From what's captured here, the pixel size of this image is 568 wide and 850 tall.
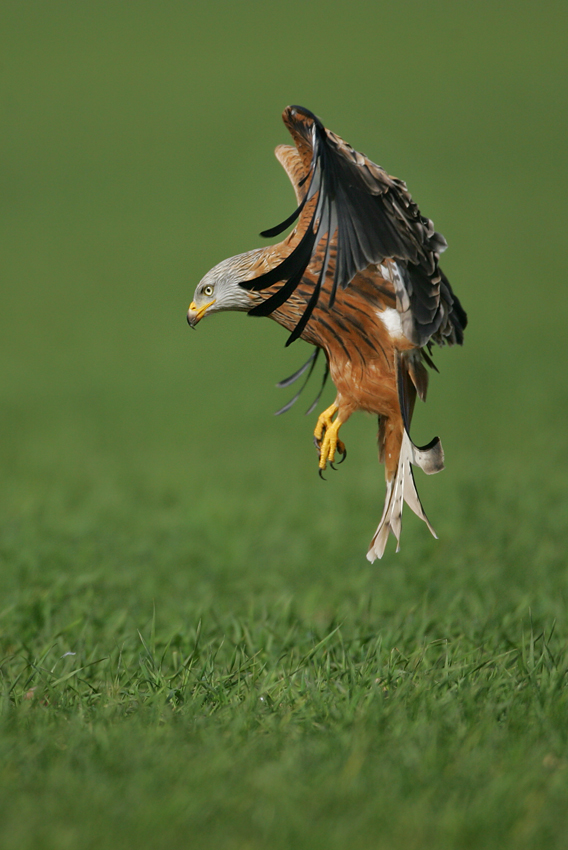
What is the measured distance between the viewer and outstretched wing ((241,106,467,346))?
2.32m

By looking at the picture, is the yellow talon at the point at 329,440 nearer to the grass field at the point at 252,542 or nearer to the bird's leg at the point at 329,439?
the bird's leg at the point at 329,439

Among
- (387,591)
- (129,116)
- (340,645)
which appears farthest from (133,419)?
(129,116)

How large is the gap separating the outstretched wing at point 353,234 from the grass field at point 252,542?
907 mm

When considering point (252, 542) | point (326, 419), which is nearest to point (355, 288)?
point (326, 419)

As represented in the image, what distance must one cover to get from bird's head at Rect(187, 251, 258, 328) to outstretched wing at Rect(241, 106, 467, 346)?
12cm

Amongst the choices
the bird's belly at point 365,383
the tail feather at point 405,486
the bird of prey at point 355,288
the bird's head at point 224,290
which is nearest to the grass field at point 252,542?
the tail feather at point 405,486

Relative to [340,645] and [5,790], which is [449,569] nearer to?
[340,645]

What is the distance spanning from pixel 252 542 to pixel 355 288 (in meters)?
3.01

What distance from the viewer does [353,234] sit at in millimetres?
2357

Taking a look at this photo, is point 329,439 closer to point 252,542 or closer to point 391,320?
point 391,320

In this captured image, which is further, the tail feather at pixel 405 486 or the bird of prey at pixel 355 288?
the tail feather at pixel 405 486

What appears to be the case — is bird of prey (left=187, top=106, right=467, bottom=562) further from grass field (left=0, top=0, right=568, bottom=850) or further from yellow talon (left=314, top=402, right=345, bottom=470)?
grass field (left=0, top=0, right=568, bottom=850)

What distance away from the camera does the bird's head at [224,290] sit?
2.50 metres

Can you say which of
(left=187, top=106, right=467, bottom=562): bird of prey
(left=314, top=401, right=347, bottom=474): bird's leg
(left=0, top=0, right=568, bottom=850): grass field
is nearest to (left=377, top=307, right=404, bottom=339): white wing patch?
(left=187, top=106, right=467, bottom=562): bird of prey
